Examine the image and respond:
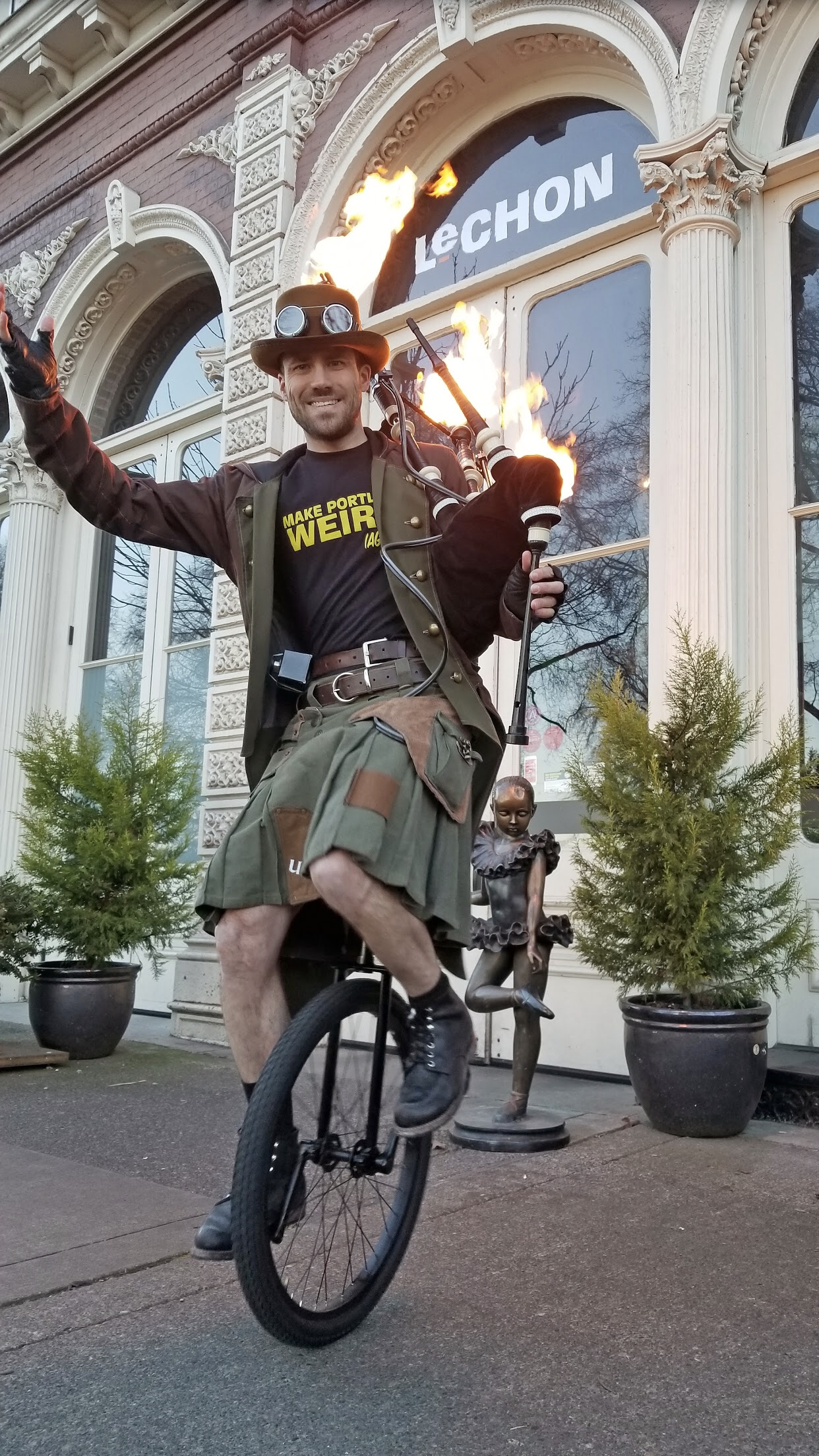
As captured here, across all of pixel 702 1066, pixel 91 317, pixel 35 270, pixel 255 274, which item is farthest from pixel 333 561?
pixel 35 270

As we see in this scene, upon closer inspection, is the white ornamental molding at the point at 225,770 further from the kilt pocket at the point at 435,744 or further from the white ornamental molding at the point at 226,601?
the kilt pocket at the point at 435,744

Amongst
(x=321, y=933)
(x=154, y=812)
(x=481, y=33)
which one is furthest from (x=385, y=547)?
(x=481, y=33)

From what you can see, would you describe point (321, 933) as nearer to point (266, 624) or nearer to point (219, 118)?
point (266, 624)

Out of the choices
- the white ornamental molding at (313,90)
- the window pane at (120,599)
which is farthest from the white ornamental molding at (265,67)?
the window pane at (120,599)

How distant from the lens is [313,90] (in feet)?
25.4

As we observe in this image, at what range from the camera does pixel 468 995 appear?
4449mm

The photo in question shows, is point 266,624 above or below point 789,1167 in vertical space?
above

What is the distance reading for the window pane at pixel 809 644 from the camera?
213 inches

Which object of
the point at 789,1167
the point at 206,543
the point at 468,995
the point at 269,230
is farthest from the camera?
the point at 269,230

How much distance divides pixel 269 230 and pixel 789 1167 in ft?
21.4

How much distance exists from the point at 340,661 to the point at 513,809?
6.33ft

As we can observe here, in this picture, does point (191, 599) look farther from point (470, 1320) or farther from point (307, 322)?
point (470, 1320)

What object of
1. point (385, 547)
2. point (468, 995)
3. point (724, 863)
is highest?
point (385, 547)

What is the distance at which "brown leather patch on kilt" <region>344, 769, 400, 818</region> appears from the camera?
2.42 m
